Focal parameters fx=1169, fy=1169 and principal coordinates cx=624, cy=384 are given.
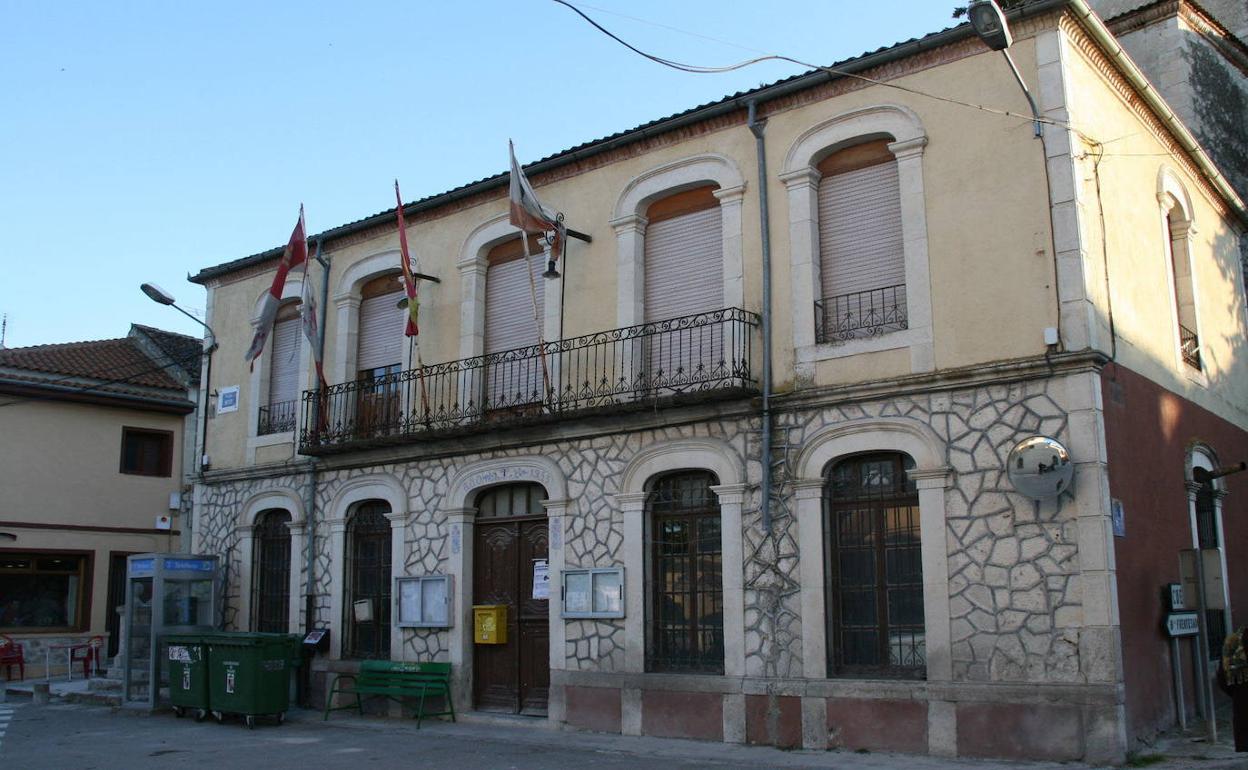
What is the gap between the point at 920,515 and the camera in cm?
1138

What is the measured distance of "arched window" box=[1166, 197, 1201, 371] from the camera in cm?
1399

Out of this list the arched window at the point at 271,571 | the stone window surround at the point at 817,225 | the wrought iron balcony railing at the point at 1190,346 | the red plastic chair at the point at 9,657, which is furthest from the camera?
the red plastic chair at the point at 9,657

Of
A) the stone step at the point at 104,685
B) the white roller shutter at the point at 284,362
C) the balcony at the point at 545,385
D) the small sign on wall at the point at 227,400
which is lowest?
the stone step at the point at 104,685

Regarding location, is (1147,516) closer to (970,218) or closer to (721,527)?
(970,218)

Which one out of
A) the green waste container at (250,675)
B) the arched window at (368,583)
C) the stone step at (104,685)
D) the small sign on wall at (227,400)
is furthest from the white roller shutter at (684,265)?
the stone step at (104,685)

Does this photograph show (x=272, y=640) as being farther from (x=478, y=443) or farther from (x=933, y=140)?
(x=933, y=140)

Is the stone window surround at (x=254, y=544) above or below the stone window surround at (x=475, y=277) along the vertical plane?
below

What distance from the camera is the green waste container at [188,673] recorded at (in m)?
15.2

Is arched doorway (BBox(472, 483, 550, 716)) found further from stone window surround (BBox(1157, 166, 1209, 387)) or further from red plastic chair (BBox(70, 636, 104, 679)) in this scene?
A: red plastic chair (BBox(70, 636, 104, 679))

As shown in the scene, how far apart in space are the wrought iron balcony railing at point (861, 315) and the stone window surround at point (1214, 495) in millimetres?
3857

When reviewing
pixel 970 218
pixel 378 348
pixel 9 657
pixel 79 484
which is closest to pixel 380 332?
pixel 378 348

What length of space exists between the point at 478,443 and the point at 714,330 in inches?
145

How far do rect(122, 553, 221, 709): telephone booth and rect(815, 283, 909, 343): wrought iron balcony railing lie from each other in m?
9.70

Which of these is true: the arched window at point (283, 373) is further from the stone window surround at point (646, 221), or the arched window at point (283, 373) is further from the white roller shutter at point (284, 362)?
the stone window surround at point (646, 221)
